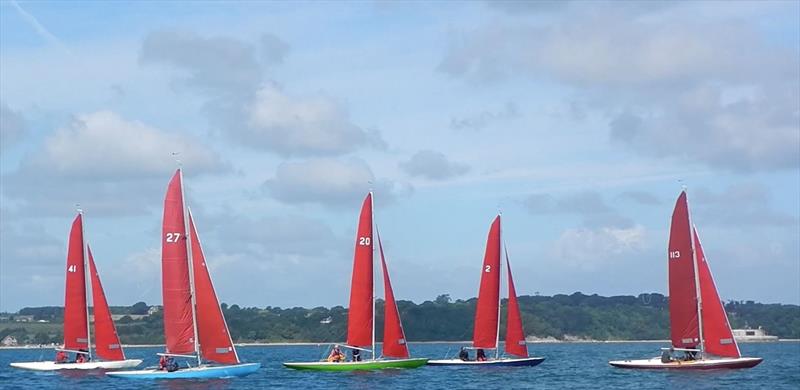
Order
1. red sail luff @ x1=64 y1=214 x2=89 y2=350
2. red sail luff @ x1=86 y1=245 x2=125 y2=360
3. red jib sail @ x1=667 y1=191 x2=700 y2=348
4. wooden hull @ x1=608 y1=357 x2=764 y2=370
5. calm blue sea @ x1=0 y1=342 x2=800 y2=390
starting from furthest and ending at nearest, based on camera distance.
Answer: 1. red sail luff @ x1=86 y1=245 x2=125 y2=360
2. red sail luff @ x1=64 y1=214 x2=89 y2=350
3. red jib sail @ x1=667 y1=191 x2=700 y2=348
4. wooden hull @ x1=608 y1=357 x2=764 y2=370
5. calm blue sea @ x1=0 y1=342 x2=800 y2=390

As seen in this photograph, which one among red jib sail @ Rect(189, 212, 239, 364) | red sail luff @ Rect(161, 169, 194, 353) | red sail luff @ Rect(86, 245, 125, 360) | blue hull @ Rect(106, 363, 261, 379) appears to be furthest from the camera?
red sail luff @ Rect(86, 245, 125, 360)

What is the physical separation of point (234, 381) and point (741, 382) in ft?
98.0

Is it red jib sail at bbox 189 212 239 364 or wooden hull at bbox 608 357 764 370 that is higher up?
red jib sail at bbox 189 212 239 364

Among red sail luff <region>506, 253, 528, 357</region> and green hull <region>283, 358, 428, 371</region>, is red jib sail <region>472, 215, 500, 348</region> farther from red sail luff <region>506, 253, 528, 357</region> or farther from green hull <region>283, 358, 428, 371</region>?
green hull <region>283, 358, 428, 371</region>

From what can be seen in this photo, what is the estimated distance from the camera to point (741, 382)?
7988cm

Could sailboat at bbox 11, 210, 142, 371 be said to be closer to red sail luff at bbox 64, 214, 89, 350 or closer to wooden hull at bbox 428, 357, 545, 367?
red sail luff at bbox 64, 214, 89, 350

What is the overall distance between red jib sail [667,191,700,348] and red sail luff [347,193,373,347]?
18559 millimetres

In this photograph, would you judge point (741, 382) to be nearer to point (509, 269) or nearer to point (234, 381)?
point (509, 269)

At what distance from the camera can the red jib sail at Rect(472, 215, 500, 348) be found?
91125mm

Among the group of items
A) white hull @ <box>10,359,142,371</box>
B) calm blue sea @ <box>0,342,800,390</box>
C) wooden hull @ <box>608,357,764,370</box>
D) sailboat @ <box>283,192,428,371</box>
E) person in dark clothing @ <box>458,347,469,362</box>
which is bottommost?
calm blue sea @ <box>0,342,800,390</box>

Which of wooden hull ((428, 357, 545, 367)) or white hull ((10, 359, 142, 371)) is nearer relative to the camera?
white hull ((10, 359, 142, 371))

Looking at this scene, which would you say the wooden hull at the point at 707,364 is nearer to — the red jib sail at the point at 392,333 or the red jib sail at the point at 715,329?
the red jib sail at the point at 715,329

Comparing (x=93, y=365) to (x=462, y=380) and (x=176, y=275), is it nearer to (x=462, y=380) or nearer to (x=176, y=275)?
(x=176, y=275)

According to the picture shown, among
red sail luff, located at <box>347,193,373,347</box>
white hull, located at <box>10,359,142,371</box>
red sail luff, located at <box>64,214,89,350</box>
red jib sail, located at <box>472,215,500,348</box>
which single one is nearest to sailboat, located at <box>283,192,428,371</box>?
red sail luff, located at <box>347,193,373,347</box>
